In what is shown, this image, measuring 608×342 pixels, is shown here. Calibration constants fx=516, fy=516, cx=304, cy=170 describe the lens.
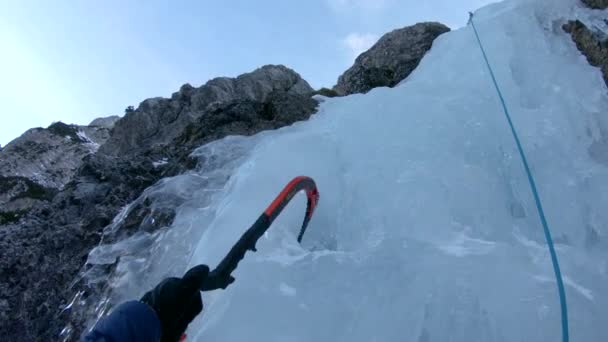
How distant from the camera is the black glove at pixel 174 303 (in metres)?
2.50

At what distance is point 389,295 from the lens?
2.82 meters

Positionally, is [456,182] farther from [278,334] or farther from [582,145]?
[278,334]

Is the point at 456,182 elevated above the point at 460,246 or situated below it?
above

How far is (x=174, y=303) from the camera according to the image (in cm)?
253

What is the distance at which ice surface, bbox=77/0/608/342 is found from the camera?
268 cm

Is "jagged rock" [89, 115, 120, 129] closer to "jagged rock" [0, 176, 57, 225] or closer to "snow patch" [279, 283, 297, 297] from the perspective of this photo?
"jagged rock" [0, 176, 57, 225]

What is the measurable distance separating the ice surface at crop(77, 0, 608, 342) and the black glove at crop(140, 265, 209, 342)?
223 millimetres

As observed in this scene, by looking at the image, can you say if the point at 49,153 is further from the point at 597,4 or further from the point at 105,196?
the point at 597,4

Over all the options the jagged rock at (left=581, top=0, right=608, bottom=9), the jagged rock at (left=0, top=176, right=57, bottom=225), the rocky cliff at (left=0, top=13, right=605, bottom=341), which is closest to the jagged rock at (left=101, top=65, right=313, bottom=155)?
the jagged rock at (left=0, top=176, right=57, bottom=225)

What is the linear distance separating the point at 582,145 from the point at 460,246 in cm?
215

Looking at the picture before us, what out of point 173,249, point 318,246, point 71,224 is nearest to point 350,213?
point 318,246

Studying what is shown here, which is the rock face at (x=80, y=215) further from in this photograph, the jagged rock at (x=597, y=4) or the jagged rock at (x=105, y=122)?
the jagged rock at (x=105, y=122)

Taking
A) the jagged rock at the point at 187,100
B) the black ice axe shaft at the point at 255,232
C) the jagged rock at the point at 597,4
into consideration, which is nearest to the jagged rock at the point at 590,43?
the jagged rock at the point at 597,4

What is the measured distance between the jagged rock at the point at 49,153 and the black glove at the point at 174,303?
941 inches
